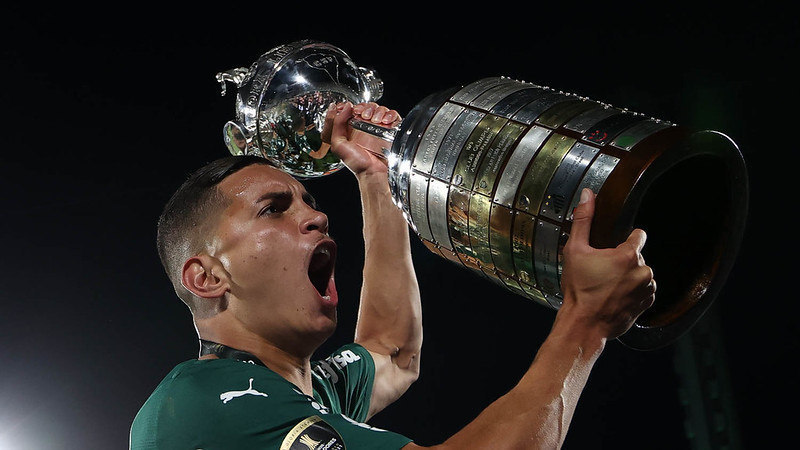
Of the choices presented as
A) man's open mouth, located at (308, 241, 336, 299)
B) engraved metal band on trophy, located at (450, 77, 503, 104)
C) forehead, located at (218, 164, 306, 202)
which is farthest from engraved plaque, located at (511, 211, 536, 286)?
forehead, located at (218, 164, 306, 202)

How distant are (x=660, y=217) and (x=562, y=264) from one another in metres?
0.30

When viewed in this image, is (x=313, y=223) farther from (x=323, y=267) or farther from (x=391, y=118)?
(x=391, y=118)

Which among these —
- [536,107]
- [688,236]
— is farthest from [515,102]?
[688,236]

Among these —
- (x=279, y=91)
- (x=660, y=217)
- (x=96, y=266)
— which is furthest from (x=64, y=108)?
(x=660, y=217)

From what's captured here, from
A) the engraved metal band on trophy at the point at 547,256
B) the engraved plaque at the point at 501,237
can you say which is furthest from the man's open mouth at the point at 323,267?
the engraved metal band on trophy at the point at 547,256

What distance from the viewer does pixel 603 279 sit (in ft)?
5.04

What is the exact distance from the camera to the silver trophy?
242cm

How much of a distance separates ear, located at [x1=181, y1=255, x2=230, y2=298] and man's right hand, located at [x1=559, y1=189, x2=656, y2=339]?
2.46ft

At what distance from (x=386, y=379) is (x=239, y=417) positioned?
33.4 inches

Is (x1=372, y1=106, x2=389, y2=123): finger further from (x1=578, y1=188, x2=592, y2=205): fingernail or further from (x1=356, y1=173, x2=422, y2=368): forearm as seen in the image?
(x1=578, y1=188, x2=592, y2=205): fingernail

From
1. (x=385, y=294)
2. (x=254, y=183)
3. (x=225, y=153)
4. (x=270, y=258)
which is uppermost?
(x=254, y=183)

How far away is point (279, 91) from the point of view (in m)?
2.42

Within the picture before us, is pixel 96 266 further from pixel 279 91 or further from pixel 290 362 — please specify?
pixel 290 362

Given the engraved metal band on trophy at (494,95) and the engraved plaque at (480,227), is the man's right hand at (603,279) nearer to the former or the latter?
the engraved plaque at (480,227)
